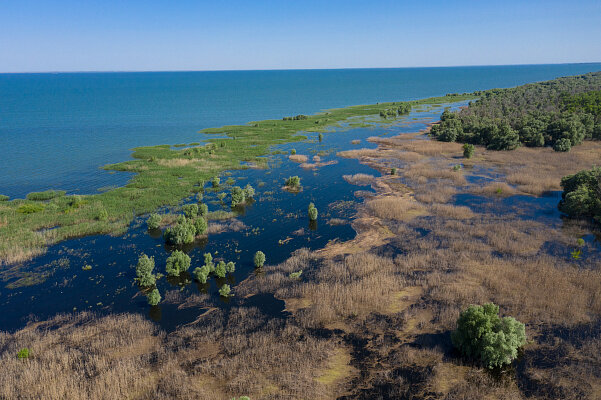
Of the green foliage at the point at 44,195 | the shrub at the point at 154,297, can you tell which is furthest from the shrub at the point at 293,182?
the green foliage at the point at 44,195

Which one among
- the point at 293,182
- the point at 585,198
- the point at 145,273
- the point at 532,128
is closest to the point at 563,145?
the point at 532,128

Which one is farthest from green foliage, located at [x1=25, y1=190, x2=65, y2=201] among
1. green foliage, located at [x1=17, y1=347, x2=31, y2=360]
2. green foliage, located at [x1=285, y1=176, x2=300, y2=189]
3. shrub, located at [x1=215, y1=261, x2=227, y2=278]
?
shrub, located at [x1=215, y1=261, x2=227, y2=278]

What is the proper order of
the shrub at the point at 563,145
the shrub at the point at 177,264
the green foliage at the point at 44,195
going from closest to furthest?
the shrub at the point at 177,264
the green foliage at the point at 44,195
the shrub at the point at 563,145

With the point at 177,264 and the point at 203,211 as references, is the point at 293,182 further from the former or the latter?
the point at 177,264

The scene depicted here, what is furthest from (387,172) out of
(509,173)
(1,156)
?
(1,156)

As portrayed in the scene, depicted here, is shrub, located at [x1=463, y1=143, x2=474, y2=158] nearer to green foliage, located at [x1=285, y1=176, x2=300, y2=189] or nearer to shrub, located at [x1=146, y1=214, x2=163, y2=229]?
green foliage, located at [x1=285, y1=176, x2=300, y2=189]

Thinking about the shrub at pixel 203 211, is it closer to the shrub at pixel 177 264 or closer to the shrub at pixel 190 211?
the shrub at pixel 190 211
